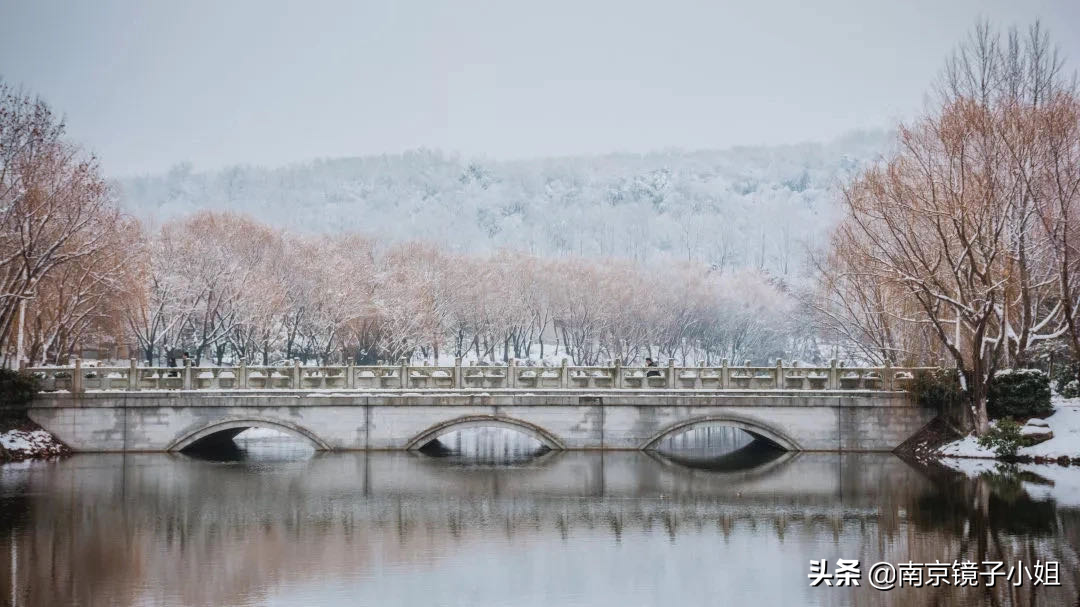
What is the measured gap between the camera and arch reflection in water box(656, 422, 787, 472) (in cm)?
3794

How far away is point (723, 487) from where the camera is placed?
103 feet

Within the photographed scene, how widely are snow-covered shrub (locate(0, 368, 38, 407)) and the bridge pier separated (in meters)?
0.90

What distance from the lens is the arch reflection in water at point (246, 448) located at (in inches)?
1534

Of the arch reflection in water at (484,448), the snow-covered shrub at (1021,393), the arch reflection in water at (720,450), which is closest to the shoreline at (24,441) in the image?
the arch reflection in water at (484,448)

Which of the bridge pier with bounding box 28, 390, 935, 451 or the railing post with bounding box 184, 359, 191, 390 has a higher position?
the railing post with bounding box 184, 359, 191, 390

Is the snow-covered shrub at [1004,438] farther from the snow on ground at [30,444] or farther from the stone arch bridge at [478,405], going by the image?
the snow on ground at [30,444]

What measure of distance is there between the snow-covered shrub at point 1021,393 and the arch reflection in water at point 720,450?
720cm

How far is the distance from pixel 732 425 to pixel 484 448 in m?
11.1

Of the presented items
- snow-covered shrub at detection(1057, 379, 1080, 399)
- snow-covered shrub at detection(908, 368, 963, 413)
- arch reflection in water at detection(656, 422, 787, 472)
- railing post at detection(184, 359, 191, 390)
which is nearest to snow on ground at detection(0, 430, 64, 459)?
railing post at detection(184, 359, 191, 390)

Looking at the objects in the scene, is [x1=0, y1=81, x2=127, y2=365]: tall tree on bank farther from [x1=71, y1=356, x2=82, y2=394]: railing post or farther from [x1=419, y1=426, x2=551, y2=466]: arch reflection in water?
[x1=419, y1=426, x2=551, y2=466]: arch reflection in water

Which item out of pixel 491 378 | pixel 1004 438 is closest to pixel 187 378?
pixel 491 378

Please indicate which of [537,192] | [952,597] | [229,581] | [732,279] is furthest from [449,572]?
[537,192]

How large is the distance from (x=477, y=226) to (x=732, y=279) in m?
59.4

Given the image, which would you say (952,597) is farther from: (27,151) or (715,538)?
(27,151)
